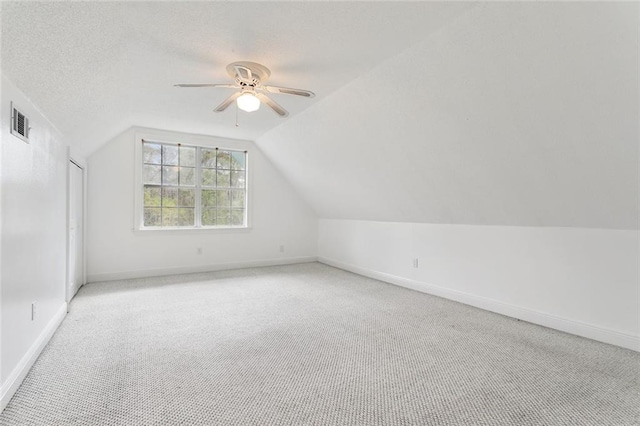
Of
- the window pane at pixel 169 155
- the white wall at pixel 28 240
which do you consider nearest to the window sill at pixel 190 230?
the window pane at pixel 169 155

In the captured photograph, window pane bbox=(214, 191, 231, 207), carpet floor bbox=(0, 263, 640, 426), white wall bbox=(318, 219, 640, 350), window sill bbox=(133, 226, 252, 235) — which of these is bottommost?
carpet floor bbox=(0, 263, 640, 426)

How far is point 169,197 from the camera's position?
5.05m

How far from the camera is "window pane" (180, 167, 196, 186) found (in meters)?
5.16

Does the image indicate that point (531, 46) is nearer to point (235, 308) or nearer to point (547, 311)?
point (547, 311)

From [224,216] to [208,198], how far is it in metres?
0.41

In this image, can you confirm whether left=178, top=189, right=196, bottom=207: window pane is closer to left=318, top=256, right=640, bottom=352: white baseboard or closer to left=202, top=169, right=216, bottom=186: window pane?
left=202, top=169, right=216, bottom=186: window pane

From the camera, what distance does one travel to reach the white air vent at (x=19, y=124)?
1.82 meters

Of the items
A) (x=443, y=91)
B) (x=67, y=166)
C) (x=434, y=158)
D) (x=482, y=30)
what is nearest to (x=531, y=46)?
(x=482, y=30)

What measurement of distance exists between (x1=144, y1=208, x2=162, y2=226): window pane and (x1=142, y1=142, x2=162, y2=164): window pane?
29.5 inches

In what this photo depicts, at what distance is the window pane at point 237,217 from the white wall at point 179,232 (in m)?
0.19

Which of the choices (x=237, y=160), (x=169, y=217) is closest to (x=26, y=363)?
(x=169, y=217)

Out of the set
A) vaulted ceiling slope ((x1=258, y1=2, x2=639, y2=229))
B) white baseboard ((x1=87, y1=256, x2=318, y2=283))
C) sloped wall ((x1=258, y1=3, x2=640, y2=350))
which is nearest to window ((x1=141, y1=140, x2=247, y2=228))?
white baseboard ((x1=87, y1=256, x2=318, y2=283))

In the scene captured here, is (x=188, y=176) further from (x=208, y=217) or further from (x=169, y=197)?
(x=208, y=217)

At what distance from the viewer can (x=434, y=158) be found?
3.09 m
